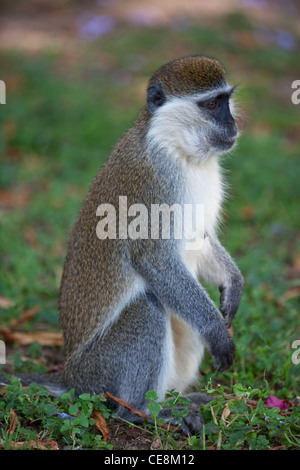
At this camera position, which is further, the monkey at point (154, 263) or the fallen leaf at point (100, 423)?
the monkey at point (154, 263)

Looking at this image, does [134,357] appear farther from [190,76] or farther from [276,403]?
[190,76]

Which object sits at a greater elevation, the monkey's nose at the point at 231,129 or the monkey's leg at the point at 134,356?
the monkey's nose at the point at 231,129

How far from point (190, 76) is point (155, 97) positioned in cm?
23

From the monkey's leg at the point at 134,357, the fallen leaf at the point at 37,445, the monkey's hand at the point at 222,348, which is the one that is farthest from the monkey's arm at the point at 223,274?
the fallen leaf at the point at 37,445

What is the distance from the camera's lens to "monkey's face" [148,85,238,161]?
3533 mm

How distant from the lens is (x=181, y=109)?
357 centimetres

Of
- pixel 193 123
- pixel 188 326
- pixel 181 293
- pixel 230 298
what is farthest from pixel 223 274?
pixel 193 123

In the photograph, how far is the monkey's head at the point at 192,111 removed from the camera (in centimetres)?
354

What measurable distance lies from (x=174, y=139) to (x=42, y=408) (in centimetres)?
161

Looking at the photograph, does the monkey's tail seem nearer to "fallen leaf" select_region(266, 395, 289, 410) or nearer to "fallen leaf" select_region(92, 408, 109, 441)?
"fallen leaf" select_region(92, 408, 109, 441)

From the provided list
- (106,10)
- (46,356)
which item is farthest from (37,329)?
(106,10)

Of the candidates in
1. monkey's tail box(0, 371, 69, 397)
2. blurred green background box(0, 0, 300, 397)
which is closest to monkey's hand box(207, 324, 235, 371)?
blurred green background box(0, 0, 300, 397)

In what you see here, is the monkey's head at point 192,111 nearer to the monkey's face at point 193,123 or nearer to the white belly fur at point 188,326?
the monkey's face at point 193,123

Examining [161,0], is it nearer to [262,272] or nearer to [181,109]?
[262,272]
